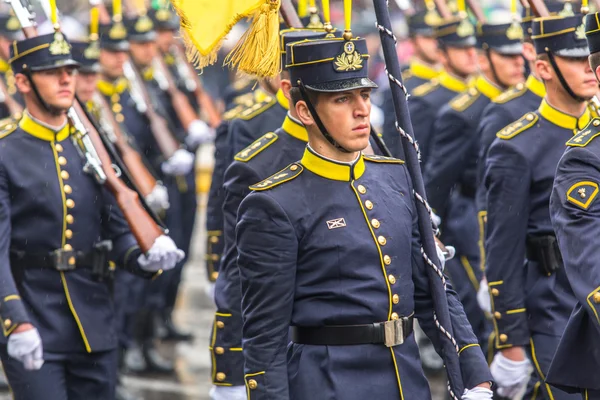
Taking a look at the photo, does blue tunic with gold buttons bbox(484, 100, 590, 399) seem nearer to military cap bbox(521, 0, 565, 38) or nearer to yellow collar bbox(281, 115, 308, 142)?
yellow collar bbox(281, 115, 308, 142)

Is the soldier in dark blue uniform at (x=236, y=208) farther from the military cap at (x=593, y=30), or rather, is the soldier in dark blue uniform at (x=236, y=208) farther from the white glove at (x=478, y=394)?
the white glove at (x=478, y=394)

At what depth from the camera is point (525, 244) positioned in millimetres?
5742

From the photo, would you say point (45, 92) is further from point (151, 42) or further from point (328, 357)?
point (151, 42)

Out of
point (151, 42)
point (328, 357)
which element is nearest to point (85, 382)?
point (328, 357)

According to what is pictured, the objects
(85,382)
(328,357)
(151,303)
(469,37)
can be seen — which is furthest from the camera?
(151,303)

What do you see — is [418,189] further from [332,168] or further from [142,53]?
[142,53]

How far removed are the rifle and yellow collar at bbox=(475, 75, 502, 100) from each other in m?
2.81

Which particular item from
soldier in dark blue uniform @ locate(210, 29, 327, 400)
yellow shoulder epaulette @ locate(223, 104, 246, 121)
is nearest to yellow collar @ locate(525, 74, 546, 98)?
yellow shoulder epaulette @ locate(223, 104, 246, 121)

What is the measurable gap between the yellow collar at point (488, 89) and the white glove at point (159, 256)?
2.81 meters

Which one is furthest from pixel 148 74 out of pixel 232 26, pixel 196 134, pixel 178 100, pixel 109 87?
pixel 232 26

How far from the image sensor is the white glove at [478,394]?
13.8 ft

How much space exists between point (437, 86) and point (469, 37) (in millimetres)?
416

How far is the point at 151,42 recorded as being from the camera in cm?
1120

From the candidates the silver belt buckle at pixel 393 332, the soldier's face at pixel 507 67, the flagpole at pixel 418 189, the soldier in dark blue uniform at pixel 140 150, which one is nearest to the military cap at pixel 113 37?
the soldier in dark blue uniform at pixel 140 150
